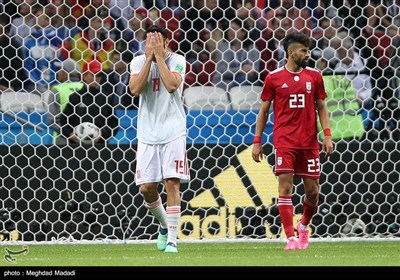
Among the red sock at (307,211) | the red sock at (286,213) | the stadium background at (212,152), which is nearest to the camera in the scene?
the red sock at (286,213)

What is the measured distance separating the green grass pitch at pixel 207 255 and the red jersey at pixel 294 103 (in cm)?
89

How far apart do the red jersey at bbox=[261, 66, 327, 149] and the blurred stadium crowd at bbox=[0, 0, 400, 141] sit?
1736 millimetres

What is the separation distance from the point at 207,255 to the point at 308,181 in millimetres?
1061

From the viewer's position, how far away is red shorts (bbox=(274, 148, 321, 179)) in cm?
1025

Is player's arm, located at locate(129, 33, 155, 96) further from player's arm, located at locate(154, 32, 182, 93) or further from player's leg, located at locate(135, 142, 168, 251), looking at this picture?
player's leg, located at locate(135, 142, 168, 251)

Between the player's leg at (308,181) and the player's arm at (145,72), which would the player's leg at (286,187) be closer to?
the player's leg at (308,181)

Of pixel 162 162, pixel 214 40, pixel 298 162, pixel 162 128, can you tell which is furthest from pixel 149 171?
pixel 214 40

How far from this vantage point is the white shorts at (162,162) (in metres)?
10.0

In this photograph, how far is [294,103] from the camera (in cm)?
1028

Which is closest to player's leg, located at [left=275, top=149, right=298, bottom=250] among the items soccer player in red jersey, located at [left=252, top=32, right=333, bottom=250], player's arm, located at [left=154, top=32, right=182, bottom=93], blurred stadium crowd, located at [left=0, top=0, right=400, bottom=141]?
soccer player in red jersey, located at [left=252, top=32, right=333, bottom=250]

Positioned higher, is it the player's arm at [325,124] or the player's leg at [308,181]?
the player's arm at [325,124]

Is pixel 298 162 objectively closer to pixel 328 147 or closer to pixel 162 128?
pixel 328 147

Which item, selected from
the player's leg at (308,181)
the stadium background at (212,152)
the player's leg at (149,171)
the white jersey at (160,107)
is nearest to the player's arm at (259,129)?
the player's leg at (308,181)

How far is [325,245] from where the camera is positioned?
11.4 metres
